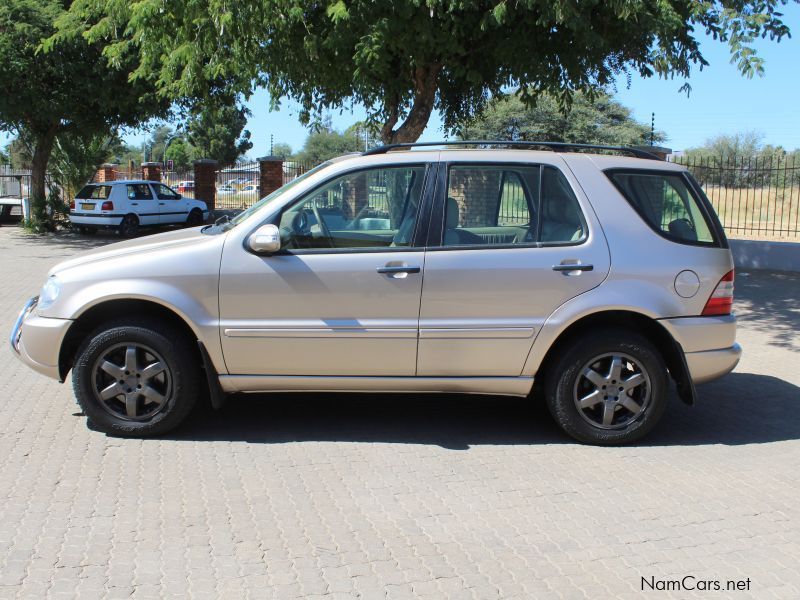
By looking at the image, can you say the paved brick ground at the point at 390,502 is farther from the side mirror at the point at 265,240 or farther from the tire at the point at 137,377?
the side mirror at the point at 265,240

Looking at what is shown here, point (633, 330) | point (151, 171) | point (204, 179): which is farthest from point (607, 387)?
point (151, 171)

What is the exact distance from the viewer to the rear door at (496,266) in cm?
527

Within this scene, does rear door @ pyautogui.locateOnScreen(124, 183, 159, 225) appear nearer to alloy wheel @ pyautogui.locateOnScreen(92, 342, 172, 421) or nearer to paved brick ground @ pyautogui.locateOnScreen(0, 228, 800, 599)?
paved brick ground @ pyautogui.locateOnScreen(0, 228, 800, 599)

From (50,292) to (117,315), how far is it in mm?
456

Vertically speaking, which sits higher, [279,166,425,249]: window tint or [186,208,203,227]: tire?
[279,166,425,249]: window tint

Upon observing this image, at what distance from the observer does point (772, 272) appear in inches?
599

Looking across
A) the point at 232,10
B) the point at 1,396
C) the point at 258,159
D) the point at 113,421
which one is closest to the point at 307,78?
the point at 232,10

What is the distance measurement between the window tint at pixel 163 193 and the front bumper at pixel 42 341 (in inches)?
757

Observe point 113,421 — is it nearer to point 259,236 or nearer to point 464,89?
point 259,236

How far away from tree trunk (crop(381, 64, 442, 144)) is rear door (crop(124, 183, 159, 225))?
12.0 metres

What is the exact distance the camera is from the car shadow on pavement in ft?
18.6

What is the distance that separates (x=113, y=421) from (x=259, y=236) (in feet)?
5.07

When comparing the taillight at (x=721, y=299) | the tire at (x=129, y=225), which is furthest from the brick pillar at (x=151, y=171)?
the taillight at (x=721, y=299)

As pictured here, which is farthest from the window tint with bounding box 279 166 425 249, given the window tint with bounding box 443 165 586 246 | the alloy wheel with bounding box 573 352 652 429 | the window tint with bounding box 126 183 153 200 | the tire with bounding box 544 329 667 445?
the window tint with bounding box 126 183 153 200
